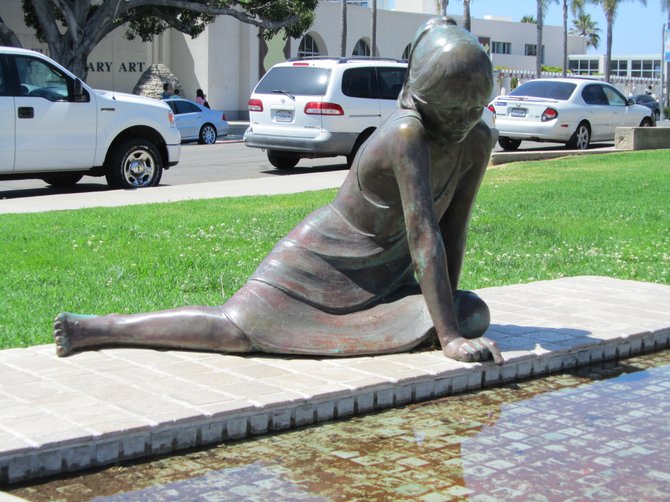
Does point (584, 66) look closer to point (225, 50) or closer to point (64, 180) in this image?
point (225, 50)

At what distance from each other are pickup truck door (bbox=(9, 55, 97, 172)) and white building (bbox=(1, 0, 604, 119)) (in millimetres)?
24035

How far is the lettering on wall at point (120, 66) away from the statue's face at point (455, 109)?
114 feet

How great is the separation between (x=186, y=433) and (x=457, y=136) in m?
2.02

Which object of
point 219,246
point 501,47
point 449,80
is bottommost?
point 219,246

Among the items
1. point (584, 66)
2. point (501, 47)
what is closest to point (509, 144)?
point (501, 47)

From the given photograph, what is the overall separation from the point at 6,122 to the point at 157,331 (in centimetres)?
943

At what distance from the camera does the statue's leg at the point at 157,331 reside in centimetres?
510

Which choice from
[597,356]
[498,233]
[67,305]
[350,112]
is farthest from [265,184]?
[597,356]

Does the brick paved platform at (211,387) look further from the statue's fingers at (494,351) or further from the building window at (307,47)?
the building window at (307,47)

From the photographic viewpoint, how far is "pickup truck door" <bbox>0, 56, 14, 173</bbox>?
539 inches

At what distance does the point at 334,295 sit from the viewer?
17.2 feet

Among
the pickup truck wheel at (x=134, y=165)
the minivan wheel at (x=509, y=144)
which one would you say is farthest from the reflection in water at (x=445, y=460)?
the minivan wheel at (x=509, y=144)

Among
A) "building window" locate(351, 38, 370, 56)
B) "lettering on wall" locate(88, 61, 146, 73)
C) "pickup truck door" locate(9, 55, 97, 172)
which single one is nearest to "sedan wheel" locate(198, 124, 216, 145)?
"lettering on wall" locate(88, 61, 146, 73)

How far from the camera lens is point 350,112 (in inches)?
720
